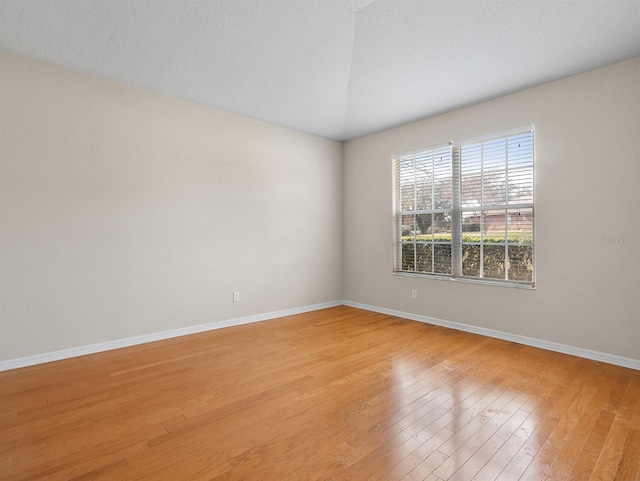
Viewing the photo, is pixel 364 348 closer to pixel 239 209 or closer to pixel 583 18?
pixel 239 209

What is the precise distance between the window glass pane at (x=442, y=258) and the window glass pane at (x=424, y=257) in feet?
0.24

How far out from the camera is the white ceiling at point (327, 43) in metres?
2.36

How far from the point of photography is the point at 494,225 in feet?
12.7

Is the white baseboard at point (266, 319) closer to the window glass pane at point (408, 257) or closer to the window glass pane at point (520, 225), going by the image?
the window glass pane at point (408, 257)

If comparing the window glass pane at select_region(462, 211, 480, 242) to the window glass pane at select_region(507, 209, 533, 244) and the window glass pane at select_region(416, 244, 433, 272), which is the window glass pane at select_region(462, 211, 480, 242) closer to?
the window glass pane at select_region(507, 209, 533, 244)

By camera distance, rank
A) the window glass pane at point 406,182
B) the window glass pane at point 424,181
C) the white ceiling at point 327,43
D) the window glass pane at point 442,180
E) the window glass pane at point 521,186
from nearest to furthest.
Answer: the white ceiling at point 327,43
the window glass pane at point 521,186
the window glass pane at point 442,180
the window glass pane at point 424,181
the window glass pane at point 406,182

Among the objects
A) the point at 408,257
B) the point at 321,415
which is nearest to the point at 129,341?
the point at 321,415

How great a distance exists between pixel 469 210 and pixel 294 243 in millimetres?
2489

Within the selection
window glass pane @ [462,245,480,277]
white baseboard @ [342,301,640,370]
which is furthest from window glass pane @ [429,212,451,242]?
white baseboard @ [342,301,640,370]

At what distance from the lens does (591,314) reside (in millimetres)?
3137

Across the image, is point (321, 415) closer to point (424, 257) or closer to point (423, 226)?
point (424, 257)

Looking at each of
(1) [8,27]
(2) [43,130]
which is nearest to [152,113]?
(2) [43,130]

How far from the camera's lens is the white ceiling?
92.8 inches

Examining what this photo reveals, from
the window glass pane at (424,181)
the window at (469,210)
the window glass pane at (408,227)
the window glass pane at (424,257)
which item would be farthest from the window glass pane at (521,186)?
the window glass pane at (408,227)
